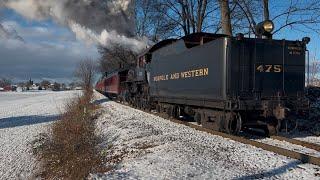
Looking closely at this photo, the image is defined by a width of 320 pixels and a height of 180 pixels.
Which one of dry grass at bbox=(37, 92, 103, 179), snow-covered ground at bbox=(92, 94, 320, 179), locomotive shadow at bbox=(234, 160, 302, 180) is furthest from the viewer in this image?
dry grass at bbox=(37, 92, 103, 179)

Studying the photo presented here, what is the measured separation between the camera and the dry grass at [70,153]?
8718mm

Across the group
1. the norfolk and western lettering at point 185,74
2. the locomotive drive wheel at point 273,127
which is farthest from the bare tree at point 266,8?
the locomotive drive wheel at point 273,127

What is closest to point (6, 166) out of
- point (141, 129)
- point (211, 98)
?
point (141, 129)

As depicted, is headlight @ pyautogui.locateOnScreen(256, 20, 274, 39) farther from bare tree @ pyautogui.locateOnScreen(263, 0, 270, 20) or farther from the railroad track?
bare tree @ pyautogui.locateOnScreen(263, 0, 270, 20)

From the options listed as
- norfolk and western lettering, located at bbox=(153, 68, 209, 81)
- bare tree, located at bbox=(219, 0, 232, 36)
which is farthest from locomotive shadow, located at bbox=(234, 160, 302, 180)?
bare tree, located at bbox=(219, 0, 232, 36)

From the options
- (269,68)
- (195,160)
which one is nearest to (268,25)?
(269,68)

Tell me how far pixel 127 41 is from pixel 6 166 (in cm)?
1441

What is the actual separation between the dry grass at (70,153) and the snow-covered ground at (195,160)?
55cm

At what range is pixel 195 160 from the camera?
319 inches

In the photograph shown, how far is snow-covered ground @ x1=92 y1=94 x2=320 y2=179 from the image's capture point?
710 centimetres

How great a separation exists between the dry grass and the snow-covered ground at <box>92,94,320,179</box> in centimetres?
55

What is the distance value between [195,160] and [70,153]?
451 cm

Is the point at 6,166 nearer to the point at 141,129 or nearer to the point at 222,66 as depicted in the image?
the point at 141,129

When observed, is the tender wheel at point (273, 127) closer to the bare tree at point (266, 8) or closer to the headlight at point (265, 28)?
the headlight at point (265, 28)
